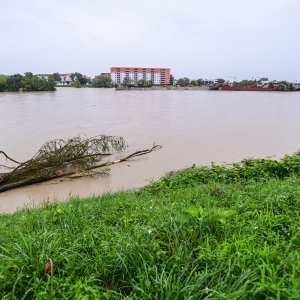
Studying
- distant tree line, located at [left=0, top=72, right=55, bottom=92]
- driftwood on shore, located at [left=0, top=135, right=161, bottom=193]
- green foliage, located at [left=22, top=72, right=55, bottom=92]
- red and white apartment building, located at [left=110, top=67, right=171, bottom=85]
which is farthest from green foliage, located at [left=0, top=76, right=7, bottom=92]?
driftwood on shore, located at [left=0, top=135, right=161, bottom=193]

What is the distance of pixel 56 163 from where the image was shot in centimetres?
916

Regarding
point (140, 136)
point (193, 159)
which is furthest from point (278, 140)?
point (140, 136)

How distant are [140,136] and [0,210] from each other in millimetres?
10174

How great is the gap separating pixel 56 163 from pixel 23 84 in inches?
2714

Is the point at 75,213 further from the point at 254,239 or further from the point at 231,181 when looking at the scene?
the point at 231,181

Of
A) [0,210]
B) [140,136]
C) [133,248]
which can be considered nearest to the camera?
[133,248]

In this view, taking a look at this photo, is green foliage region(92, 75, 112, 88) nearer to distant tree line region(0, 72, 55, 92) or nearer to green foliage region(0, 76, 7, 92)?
distant tree line region(0, 72, 55, 92)

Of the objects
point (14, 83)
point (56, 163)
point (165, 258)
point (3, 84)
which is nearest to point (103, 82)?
point (14, 83)

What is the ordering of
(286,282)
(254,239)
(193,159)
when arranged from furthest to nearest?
(193,159)
(254,239)
(286,282)

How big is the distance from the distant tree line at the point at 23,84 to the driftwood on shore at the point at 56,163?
220 feet

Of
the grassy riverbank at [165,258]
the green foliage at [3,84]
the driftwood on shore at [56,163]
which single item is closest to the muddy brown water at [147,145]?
the driftwood on shore at [56,163]

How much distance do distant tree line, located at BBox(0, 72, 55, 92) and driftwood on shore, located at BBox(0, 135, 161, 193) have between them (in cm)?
6710

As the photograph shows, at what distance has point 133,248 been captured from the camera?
213cm

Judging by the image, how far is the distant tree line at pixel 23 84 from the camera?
69062 mm
